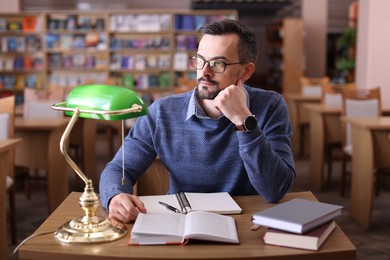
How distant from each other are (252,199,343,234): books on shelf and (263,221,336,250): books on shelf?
0.04 feet

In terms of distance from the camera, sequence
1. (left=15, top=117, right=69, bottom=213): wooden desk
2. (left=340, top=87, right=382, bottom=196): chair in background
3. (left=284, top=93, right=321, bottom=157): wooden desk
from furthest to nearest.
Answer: (left=284, top=93, right=321, bottom=157): wooden desk
(left=340, top=87, right=382, bottom=196): chair in background
(left=15, top=117, right=69, bottom=213): wooden desk

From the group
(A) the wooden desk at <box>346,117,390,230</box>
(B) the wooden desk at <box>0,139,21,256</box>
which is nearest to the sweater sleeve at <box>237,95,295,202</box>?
(B) the wooden desk at <box>0,139,21,256</box>

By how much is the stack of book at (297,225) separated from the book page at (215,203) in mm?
224

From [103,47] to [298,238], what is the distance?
819 cm

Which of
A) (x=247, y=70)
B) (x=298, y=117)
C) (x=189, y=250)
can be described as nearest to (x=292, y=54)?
(x=298, y=117)

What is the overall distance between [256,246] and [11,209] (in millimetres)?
2661

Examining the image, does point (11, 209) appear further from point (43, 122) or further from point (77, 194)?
point (77, 194)

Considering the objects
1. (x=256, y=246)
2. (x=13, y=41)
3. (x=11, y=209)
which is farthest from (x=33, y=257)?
(x=13, y=41)

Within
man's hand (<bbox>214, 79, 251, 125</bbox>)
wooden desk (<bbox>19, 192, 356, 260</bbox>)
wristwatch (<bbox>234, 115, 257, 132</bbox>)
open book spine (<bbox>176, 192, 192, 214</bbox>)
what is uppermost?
man's hand (<bbox>214, 79, 251, 125</bbox>)

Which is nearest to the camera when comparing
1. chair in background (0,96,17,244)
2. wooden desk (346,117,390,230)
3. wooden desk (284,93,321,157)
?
chair in background (0,96,17,244)

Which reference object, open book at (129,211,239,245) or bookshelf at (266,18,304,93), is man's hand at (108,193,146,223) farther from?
bookshelf at (266,18,304,93)

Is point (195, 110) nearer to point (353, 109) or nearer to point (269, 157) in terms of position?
point (269, 157)

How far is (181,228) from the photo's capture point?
4.87 ft

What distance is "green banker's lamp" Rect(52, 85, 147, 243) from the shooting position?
1.43 m
